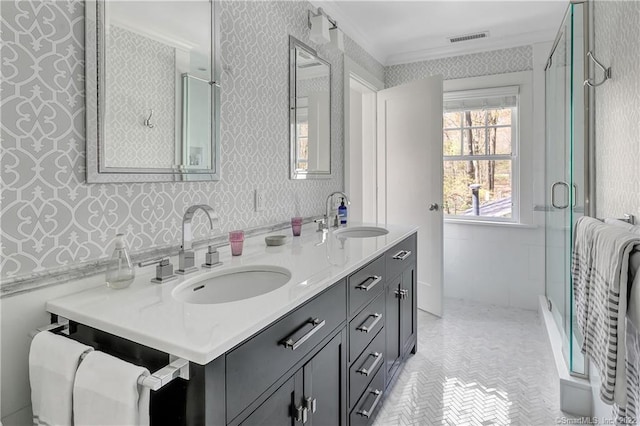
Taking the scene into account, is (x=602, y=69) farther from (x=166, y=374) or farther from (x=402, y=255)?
(x=166, y=374)

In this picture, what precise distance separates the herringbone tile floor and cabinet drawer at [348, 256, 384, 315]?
672 millimetres

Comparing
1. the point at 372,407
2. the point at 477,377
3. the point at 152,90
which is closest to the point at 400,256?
the point at 372,407

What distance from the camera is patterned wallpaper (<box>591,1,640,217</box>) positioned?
4.41 ft

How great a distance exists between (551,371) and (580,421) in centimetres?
42

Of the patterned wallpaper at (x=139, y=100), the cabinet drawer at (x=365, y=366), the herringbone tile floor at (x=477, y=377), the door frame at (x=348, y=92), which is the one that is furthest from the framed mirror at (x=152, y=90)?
the herringbone tile floor at (x=477, y=377)

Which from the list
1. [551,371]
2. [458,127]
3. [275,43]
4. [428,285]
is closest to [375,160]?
[458,127]

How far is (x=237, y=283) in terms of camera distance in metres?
1.34

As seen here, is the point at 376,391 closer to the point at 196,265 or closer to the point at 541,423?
the point at 541,423

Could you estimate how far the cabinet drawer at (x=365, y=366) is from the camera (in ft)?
4.74

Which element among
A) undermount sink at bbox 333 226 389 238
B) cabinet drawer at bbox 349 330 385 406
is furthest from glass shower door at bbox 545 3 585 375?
undermount sink at bbox 333 226 389 238

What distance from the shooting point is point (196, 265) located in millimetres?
1392

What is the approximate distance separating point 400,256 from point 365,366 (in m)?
0.67

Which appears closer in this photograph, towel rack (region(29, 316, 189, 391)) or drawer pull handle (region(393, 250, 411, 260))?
towel rack (region(29, 316, 189, 391))

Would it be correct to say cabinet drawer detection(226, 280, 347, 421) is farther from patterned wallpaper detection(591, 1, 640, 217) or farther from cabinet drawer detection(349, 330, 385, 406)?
patterned wallpaper detection(591, 1, 640, 217)
